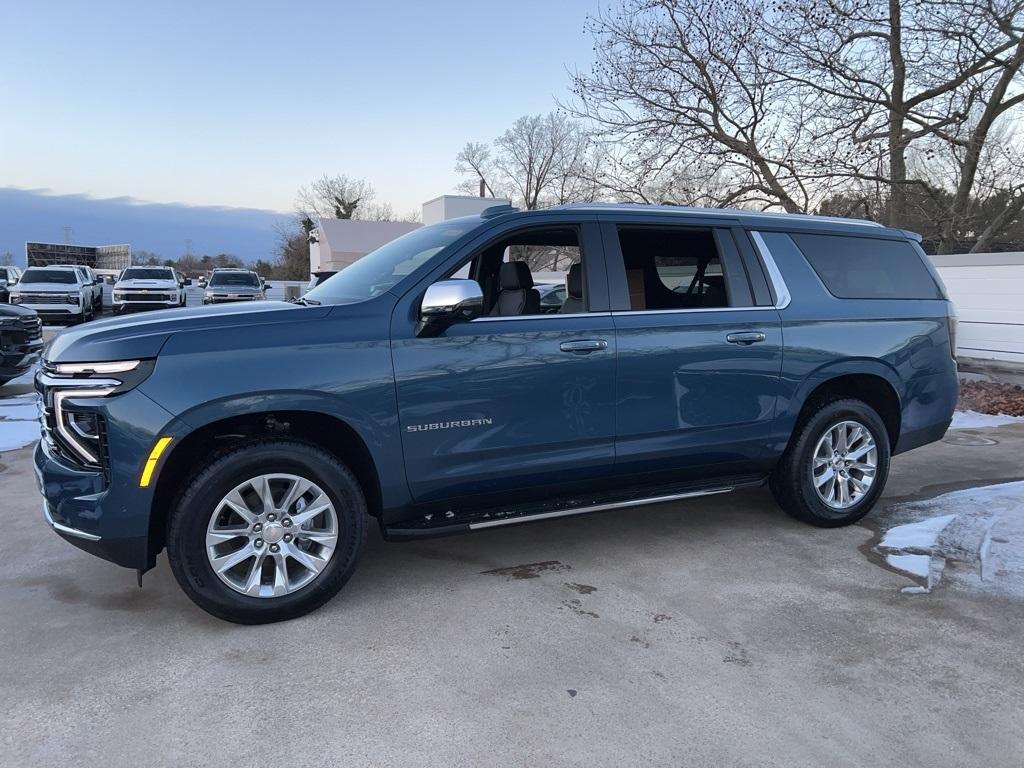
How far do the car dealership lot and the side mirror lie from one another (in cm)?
→ 141

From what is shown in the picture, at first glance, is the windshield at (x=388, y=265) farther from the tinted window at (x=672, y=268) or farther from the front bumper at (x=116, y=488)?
the front bumper at (x=116, y=488)

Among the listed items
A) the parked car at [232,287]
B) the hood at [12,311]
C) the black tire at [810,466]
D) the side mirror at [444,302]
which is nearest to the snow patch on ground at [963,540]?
the black tire at [810,466]

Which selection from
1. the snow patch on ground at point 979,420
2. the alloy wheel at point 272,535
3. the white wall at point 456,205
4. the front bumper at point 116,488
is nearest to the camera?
the front bumper at point 116,488

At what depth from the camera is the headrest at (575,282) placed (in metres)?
4.10

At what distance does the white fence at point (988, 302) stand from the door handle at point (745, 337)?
261 inches

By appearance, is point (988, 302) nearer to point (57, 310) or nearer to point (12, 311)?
point (12, 311)

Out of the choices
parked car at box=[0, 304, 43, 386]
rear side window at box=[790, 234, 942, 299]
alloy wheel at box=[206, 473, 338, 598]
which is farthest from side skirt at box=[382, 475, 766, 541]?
parked car at box=[0, 304, 43, 386]

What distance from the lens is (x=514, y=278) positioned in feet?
13.6

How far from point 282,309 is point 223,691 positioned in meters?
1.72

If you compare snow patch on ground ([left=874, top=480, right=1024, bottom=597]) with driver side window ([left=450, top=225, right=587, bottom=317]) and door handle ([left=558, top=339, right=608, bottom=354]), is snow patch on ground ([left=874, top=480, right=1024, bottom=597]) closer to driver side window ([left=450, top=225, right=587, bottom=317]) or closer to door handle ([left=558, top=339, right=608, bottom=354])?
door handle ([left=558, top=339, right=608, bottom=354])

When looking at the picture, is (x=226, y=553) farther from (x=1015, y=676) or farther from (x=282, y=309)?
(x=1015, y=676)

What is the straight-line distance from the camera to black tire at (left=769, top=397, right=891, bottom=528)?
182 inches

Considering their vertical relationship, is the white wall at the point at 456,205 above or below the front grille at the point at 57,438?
above

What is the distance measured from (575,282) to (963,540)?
2940 mm
